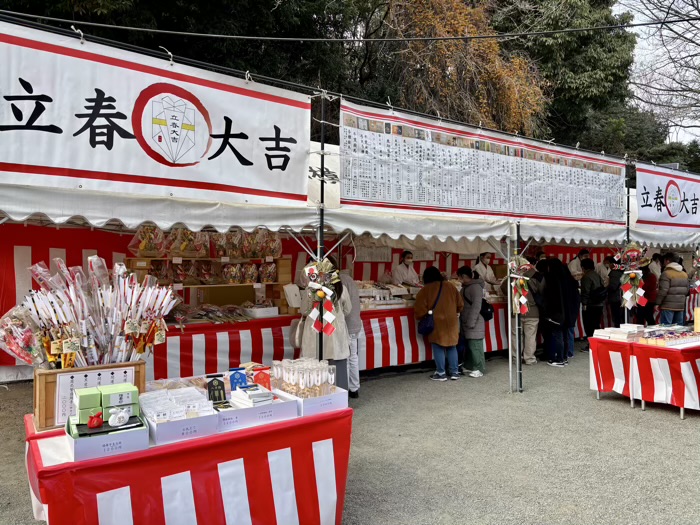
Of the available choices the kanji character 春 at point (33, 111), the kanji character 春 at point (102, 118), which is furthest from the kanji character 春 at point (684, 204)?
the kanji character 春 at point (33, 111)

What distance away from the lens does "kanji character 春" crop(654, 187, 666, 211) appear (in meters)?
8.75

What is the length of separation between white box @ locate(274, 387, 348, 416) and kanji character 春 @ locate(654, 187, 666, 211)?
7.67 meters

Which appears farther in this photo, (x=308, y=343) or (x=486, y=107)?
(x=486, y=107)

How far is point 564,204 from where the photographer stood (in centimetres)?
762

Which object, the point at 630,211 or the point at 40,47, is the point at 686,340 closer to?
the point at 630,211

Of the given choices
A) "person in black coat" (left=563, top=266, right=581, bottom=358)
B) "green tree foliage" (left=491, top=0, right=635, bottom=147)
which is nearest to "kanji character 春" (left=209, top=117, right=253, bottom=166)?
"person in black coat" (left=563, top=266, right=581, bottom=358)

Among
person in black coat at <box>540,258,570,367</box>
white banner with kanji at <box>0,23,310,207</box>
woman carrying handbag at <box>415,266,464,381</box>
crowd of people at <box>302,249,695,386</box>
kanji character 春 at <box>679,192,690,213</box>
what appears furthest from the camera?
kanji character 春 at <box>679,192,690,213</box>

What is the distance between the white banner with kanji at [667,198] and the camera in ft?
28.0

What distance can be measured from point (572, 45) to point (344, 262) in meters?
10.0

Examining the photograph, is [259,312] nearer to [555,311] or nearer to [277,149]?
[277,149]

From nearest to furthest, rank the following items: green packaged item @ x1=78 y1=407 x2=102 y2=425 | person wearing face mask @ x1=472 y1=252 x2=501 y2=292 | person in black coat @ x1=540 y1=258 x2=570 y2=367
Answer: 1. green packaged item @ x1=78 y1=407 x2=102 y2=425
2. person in black coat @ x1=540 y1=258 x2=570 y2=367
3. person wearing face mask @ x1=472 y1=252 x2=501 y2=292

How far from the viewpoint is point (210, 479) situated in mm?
2785

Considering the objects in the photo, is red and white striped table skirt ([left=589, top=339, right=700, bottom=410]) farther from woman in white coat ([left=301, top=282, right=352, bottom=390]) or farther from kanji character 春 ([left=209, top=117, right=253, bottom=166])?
kanji character 春 ([left=209, top=117, right=253, bottom=166])

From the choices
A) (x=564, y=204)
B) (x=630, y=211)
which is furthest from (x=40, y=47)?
(x=630, y=211)
